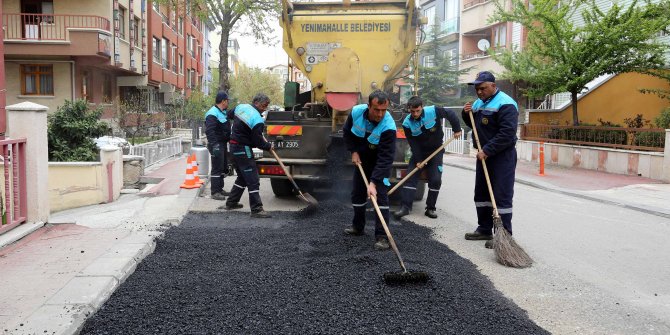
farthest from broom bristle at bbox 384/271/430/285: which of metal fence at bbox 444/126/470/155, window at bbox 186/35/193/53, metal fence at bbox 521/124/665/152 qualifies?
window at bbox 186/35/193/53

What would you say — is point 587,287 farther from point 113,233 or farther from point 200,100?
point 200,100

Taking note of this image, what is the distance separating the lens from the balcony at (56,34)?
20.0 meters

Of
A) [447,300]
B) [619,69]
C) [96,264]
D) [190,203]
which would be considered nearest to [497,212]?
[447,300]

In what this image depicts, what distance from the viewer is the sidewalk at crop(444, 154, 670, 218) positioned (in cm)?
994

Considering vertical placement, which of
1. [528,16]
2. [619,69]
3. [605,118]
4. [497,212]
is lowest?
[497,212]

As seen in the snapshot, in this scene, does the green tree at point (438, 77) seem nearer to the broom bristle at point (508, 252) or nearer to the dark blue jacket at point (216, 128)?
the dark blue jacket at point (216, 128)

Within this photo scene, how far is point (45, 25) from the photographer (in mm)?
20641

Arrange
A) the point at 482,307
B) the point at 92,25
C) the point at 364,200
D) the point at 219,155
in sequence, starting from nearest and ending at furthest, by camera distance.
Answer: the point at 482,307 < the point at 364,200 < the point at 219,155 < the point at 92,25

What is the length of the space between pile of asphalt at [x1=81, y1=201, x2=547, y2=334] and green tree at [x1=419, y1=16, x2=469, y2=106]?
24414 mm

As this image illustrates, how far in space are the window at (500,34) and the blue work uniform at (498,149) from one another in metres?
23.7

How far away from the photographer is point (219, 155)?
9414 millimetres

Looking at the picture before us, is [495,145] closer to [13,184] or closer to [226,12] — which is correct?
[13,184]

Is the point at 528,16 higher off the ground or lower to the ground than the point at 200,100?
higher

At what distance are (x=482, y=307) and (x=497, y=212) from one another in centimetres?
193
